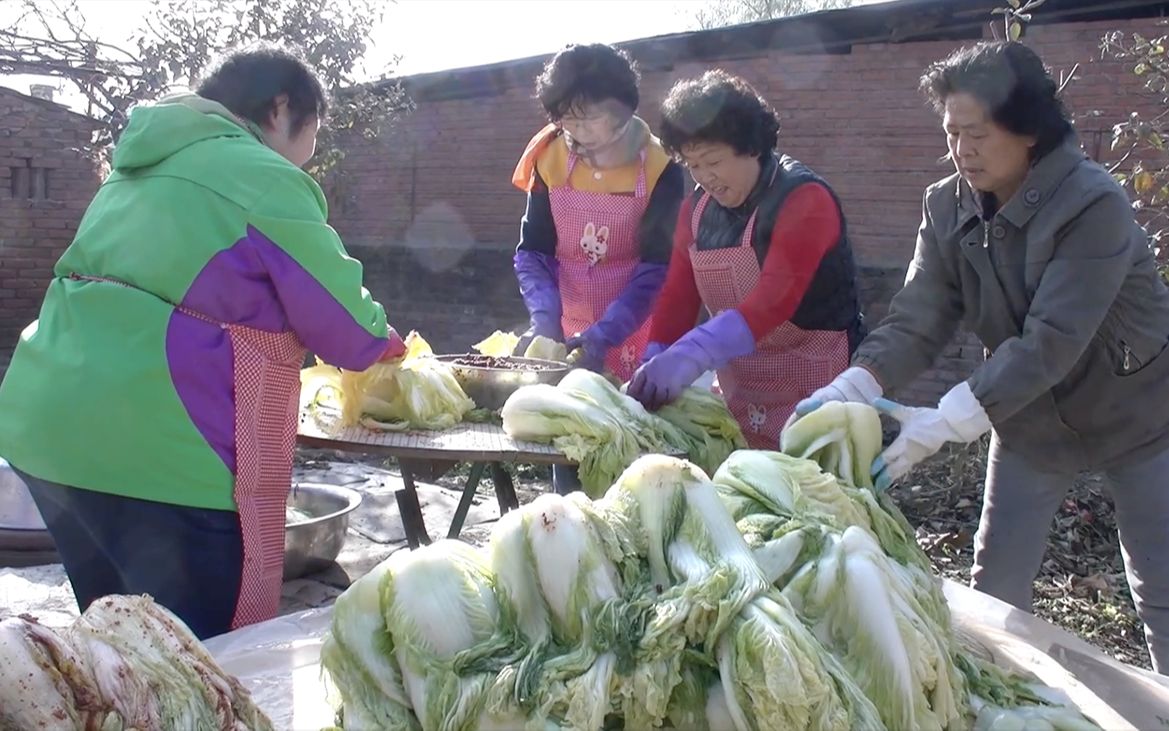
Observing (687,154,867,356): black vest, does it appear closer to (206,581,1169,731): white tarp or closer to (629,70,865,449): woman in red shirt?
(629,70,865,449): woman in red shirt

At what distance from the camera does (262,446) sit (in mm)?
2734

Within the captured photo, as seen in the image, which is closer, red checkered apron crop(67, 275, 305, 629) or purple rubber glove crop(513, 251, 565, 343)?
red checkered apron crop(67, 275, 305, 629)

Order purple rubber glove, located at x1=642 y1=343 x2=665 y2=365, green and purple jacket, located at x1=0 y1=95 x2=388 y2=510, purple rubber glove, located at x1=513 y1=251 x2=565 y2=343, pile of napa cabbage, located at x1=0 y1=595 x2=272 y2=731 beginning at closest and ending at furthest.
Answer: pile of napa cabbage, located at x1=0 y1=595 x2=272 y2=731
green and purple jacket, located at x1=0 y1=95 x2=388 y2=510
purple rubber glove, located at x1=642 y1=343 x2=665 y2=365
purple rubber glove, located at x1=513 y1=251 x2=565 y2=343

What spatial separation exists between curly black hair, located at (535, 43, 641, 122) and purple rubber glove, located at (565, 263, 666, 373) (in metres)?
0.71

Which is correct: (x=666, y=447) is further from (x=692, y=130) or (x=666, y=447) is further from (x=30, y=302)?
(x=30, y=302)

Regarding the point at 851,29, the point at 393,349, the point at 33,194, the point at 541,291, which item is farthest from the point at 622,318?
the point at 33,194

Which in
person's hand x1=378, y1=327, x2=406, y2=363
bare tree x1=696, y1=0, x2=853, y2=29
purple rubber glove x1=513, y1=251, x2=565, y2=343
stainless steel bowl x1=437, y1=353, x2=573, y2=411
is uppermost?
bare tree x1=696, y1=0, x2=853, y2=29

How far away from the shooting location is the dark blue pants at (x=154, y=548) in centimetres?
263

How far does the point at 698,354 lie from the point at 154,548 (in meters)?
1.74

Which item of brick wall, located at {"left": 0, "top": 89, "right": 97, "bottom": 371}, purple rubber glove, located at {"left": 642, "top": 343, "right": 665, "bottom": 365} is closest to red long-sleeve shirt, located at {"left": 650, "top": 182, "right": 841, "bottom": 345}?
purple rubber glove, located at {"left": 642, "top": 343, "right": 665, "bottom": 365}

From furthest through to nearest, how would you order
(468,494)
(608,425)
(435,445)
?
(468,494) → (608,425) → (435,445)

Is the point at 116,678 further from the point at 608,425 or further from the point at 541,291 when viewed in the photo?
the point at 541,291

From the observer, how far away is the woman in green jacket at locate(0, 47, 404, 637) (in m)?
2.55

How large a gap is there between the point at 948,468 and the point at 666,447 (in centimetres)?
484
